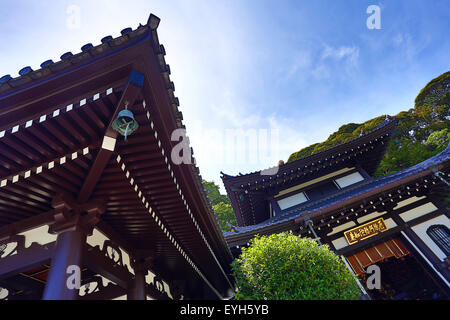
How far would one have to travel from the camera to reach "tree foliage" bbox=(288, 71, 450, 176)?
74.8 ft

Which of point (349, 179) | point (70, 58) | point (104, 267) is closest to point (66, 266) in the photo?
point (104, 267)

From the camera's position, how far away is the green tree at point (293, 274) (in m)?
4.66

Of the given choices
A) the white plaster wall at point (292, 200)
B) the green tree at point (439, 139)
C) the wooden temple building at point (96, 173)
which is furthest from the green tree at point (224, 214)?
the green tree at point (439, 139)

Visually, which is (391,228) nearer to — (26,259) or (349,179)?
(349,179)

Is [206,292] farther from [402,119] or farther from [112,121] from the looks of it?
[402,119]

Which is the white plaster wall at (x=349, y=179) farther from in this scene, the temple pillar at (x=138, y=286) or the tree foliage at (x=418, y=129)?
the tree foliage at (x=418, y=129)

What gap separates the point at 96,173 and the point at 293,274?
4.40 meters

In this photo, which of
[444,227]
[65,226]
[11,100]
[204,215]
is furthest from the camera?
[444,227]

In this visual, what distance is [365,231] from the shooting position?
28.1 ft

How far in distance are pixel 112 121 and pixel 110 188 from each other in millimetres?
1442

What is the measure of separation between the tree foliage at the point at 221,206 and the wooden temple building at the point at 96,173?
16872 mm

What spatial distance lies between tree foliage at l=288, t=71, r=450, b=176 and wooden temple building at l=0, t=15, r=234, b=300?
25.3m

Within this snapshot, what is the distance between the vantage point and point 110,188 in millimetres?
3541
